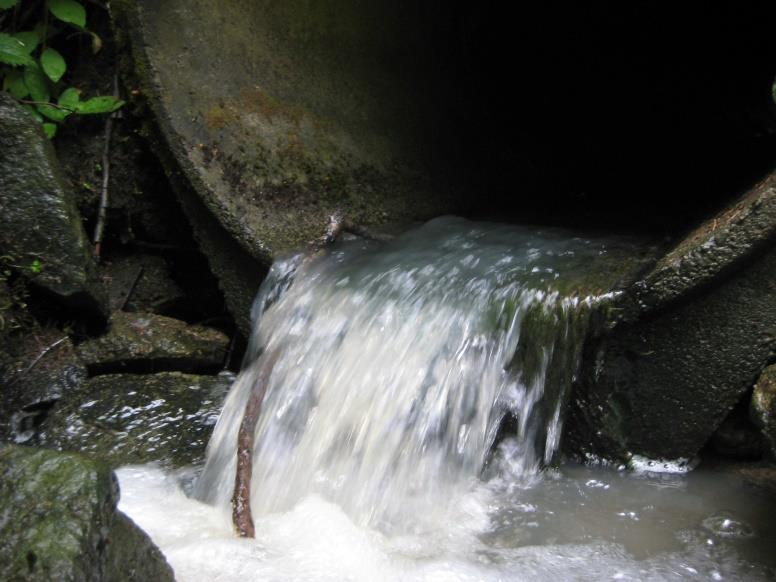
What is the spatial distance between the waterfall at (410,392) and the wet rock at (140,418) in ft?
0.58

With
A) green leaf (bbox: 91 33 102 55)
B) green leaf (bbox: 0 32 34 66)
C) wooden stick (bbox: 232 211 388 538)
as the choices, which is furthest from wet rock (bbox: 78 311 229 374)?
green leaf (bbox: 91 33 102 55)

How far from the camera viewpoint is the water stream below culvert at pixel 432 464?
2.12 meters

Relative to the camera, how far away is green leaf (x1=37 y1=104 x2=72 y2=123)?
3463 mm

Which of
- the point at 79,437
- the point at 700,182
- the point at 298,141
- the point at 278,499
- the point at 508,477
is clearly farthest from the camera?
the point at 700,182

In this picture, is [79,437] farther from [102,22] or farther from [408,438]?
[102,22]

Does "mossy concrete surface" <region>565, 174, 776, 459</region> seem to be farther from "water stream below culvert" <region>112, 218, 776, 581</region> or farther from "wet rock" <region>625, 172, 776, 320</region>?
"water stream below culvert" <region>112, 218, 776, 581</region>

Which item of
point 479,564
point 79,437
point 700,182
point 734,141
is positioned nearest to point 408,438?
point 479,564

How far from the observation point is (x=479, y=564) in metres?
2.09

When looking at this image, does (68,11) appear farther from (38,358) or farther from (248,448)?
(248,448)

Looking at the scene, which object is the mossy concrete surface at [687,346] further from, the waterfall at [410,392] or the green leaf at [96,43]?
the green leaf at [96,43]

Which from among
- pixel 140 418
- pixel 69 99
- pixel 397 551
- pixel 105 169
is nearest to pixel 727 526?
pixel 397 551

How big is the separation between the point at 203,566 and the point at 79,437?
1.03 m

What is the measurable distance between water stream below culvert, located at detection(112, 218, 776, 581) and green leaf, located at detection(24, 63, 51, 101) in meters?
1.30

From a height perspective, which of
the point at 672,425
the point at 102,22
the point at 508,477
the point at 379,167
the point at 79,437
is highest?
the point at 102,22
